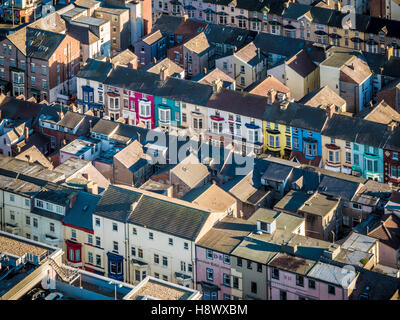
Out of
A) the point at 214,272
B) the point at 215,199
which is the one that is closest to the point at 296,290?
the point at 214,272

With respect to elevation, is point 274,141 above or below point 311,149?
below

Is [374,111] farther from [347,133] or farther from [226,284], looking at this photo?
[226,284]

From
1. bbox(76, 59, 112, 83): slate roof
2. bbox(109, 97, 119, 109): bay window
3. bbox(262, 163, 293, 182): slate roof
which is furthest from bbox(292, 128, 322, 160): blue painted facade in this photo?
bbox(76, 59, 112, 83): slate roof

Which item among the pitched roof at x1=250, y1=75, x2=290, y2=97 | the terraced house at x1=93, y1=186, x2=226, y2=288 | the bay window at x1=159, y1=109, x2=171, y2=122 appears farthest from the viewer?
the pitched roof at x1=250, y1=75, x2=290, y2=97

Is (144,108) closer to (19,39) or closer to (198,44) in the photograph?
(198,44)

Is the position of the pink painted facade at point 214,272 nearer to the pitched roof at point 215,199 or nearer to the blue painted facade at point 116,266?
the blue painted facade at point 116,266

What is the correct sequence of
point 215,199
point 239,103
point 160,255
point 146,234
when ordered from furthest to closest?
point 239,103 < point 215,199 < point 146,234 < point 160,255

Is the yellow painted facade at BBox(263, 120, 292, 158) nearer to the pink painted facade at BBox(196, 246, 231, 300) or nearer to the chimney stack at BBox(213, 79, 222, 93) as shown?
the chimney stack at BBox(213, 79, 222, 93)
